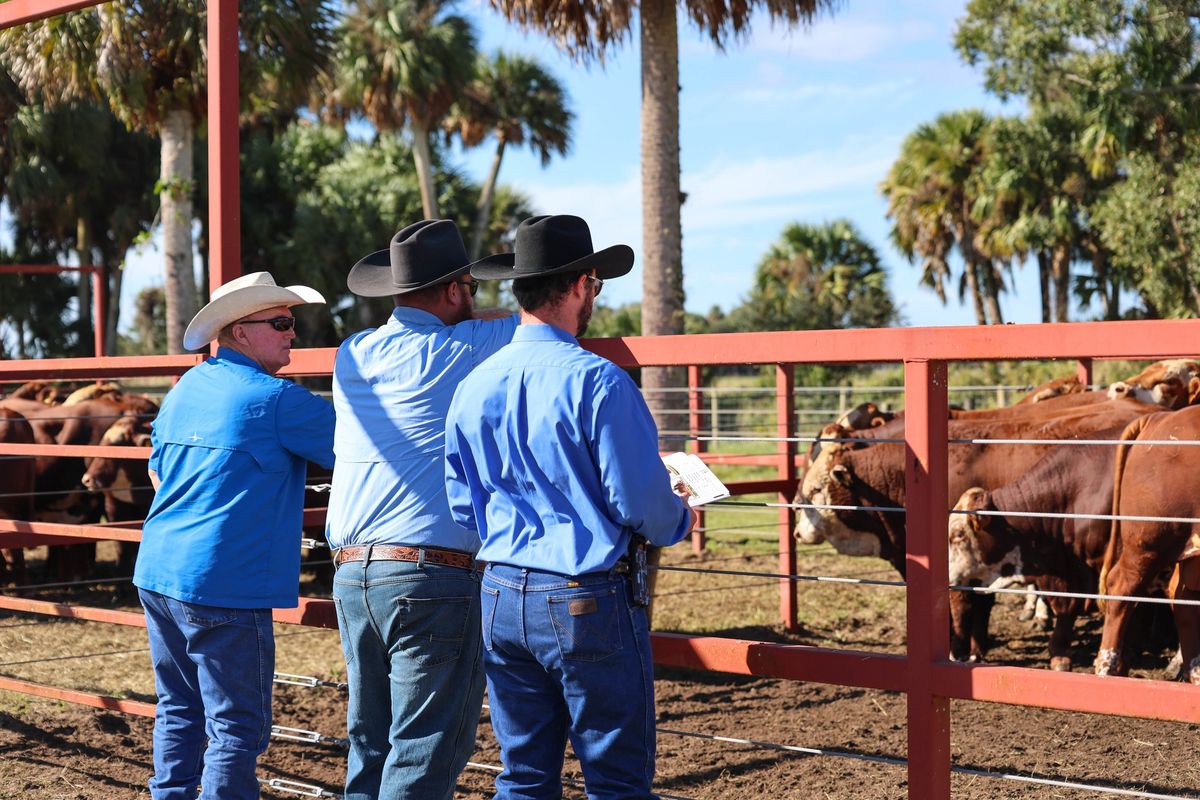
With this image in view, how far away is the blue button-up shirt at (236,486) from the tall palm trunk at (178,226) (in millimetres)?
14054

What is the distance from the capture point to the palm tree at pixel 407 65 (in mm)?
27734

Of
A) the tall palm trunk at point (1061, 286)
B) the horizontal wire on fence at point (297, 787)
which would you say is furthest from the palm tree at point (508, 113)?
the horizontal wire on fence at point (297, 787)

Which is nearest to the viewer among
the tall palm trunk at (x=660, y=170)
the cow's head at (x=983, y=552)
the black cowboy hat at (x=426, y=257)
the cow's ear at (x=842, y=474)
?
the black cowboy hat at (x=426, y=257)

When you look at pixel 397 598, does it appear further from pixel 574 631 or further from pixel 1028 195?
pixel 1028 195

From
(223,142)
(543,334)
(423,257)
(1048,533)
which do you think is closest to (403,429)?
(423,257)

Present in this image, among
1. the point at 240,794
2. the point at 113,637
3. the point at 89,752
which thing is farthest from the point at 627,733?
the point at 113,637

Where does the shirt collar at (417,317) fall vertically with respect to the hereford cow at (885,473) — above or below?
above

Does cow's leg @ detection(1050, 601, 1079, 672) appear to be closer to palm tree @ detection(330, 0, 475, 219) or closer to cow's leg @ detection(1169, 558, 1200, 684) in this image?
cow's leg @ detection(1169, 558, 1200, 684)

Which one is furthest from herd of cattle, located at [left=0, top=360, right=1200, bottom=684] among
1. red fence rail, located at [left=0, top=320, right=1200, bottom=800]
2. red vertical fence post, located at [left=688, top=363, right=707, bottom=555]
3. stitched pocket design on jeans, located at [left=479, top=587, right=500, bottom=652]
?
stitched pocket design on jeans, located at [left=479, top=587, right=500, bottom=652]

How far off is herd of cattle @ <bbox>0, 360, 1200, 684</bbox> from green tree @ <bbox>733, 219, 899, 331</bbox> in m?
30.2

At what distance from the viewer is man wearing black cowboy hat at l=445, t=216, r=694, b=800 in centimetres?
294

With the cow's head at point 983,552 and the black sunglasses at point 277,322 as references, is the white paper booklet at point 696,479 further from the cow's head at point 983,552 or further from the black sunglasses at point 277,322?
the cow's head at point 983,552

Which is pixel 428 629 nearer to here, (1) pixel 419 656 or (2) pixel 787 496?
(1) pixel 419 656

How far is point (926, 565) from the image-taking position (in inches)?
126
